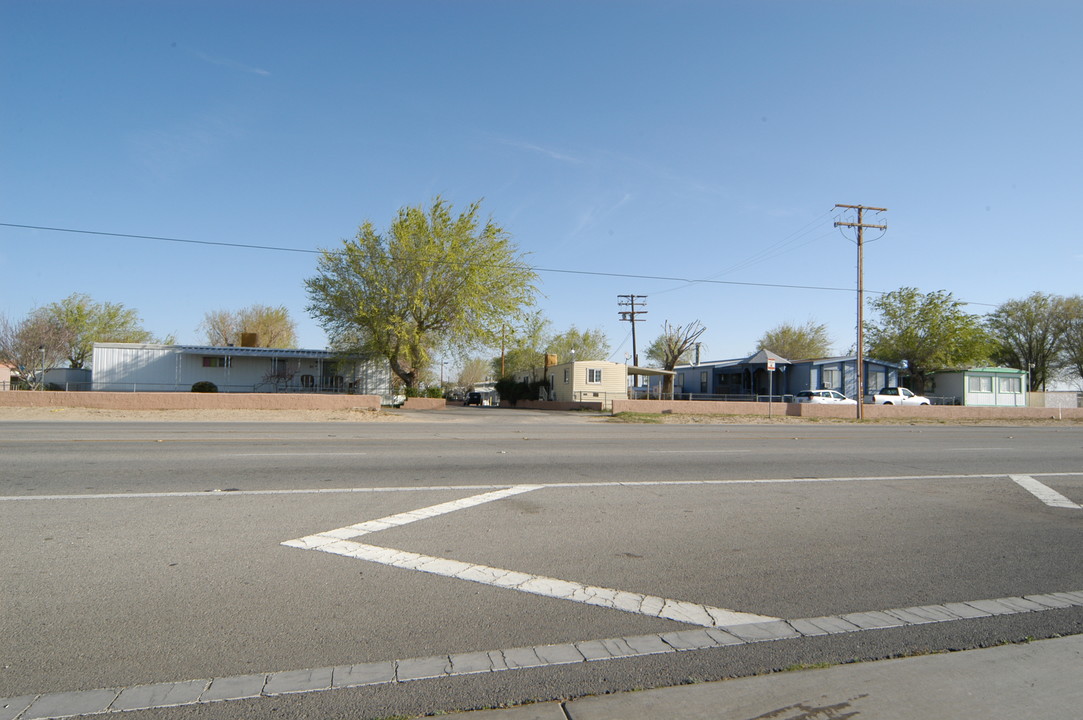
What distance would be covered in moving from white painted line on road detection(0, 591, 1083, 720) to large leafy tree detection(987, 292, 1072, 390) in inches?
2660

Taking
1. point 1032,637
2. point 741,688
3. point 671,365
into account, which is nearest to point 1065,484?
point 1032,637

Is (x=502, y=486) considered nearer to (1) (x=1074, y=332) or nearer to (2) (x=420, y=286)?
(2) (x=420, y=286)

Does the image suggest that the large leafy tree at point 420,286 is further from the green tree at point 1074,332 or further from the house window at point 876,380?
the green tree at point 1074,332

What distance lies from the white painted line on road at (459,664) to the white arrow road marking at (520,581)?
0.77 feet

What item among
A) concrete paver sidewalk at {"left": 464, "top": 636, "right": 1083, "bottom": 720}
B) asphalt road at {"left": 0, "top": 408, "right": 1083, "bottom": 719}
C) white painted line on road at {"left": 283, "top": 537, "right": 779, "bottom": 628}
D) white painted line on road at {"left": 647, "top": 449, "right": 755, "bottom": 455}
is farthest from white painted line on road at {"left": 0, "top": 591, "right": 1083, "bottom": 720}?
white painted line on road at {"left": 647, "top": 449, "right": 755, "bottom": 455}

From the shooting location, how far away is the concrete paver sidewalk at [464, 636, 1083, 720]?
328 centimetres

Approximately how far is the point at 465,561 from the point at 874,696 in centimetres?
323

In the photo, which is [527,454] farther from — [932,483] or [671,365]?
[671,365]

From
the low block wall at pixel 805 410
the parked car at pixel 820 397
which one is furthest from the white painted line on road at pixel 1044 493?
the parked car at pixel 820 397

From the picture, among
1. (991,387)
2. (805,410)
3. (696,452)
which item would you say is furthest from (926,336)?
(696,452)

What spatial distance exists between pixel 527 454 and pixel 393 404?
29.4m

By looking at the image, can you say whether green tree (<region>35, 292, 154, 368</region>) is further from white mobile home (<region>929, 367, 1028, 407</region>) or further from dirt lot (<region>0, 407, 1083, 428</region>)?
white mobile home (<region>929, 367, 1028, 407</region>)

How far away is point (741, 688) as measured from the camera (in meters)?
3.55

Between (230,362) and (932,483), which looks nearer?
(932,483)
